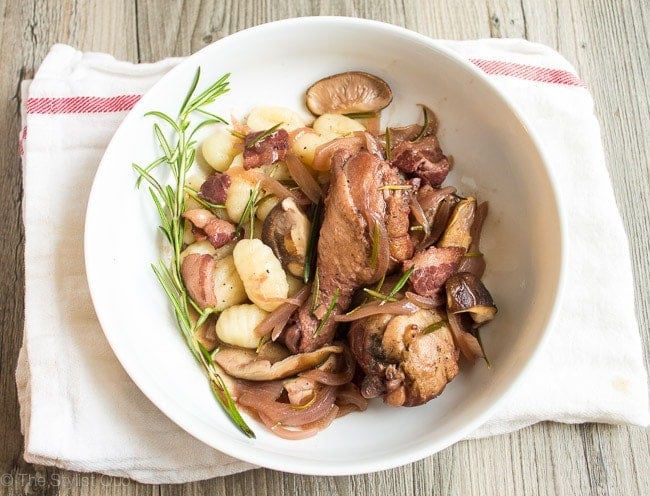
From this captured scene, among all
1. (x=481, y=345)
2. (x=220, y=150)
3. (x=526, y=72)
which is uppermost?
(x=526, y=72)

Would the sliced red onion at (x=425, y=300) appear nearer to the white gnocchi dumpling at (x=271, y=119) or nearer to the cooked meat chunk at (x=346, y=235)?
the cooked meat chunk at (x=346, y=235)

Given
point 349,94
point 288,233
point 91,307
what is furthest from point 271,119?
point 91,307

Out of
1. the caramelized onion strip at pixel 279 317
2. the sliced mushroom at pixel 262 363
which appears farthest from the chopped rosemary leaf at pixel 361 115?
the sliced mushroom at pixel 262 363

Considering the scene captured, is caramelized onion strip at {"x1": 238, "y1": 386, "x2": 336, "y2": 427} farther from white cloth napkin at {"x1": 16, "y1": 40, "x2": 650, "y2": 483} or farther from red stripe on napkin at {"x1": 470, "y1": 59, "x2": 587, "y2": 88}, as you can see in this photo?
red stripe on napkin at {"x1": 470, "y1": 59, "x2": 587, "y2": 88}

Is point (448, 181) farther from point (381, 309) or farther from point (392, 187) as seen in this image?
point (381, 309)

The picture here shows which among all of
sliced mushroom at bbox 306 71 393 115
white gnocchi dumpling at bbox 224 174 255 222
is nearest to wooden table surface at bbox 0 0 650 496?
sliced mushroom at bbox 306 71 393 115

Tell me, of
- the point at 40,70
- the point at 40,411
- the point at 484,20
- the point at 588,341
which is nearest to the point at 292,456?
the point at 40,411

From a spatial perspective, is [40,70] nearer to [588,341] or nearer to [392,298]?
[392,298]
